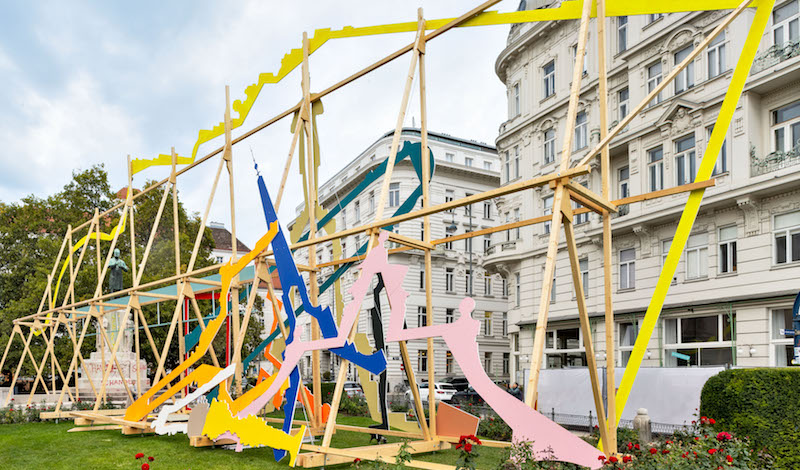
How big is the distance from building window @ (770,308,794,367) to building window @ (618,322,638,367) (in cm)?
601

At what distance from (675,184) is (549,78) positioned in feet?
30.1

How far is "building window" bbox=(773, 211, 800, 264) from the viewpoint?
19.5 metres

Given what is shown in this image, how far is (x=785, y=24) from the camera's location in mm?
20047

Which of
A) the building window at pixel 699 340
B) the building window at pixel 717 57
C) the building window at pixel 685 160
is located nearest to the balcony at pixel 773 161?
the building window at pixel 685 160

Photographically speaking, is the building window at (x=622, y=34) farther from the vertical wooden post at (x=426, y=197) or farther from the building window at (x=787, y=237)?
the vertical wooden post at (x=426, y=197)

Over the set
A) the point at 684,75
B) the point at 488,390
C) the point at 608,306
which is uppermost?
the point at 684,75

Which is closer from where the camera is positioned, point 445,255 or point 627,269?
point 627,269

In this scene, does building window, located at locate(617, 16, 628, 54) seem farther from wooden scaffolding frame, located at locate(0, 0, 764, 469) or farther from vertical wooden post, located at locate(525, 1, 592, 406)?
vertical wooden post, located at locate(525, 1, 592, 406)

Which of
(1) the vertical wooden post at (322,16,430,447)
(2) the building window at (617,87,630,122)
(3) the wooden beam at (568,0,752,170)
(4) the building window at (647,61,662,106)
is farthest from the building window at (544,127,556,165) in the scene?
(3) the wooden beam at (568,0,752,170)

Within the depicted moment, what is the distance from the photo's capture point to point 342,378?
9.48 m

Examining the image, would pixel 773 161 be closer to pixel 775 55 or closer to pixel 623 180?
pixel 775 55

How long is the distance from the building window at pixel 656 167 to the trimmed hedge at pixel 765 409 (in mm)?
16699

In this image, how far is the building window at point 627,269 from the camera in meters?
25.5

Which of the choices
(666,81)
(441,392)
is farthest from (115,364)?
(666,81)
